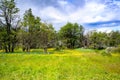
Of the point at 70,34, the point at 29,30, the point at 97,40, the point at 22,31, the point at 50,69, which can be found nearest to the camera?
the point at 50,69

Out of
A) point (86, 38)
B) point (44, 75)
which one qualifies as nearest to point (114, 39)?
point (86, 38)

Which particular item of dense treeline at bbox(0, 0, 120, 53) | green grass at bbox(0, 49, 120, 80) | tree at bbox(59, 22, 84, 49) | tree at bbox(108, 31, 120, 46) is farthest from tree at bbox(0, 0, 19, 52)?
tree at bbox(108, 31, 120, 46)

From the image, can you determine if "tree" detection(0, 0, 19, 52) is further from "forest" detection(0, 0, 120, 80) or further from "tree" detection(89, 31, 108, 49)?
"tree" detection(89, 31, 108, 49)

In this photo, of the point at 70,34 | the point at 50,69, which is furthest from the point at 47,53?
the point at 70,34

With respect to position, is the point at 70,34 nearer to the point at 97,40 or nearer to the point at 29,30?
the point at 97,40

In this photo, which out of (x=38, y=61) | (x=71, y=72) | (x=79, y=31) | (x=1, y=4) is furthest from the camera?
(x=79, y=31)

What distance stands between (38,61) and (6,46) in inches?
780

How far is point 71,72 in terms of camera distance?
22094mm

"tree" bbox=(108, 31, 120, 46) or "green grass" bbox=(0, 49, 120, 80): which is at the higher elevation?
"tree" bbox=(108, 31, 120, 46)

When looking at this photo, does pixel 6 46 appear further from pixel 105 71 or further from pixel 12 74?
pixel 105 71

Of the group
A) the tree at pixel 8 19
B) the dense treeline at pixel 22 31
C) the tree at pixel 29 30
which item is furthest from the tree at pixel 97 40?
the tree at pixel 8 19

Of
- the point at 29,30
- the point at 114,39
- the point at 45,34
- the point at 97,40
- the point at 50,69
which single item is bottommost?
the point at 50,69

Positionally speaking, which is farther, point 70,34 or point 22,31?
point 70,34

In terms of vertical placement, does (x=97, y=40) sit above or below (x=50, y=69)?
above
